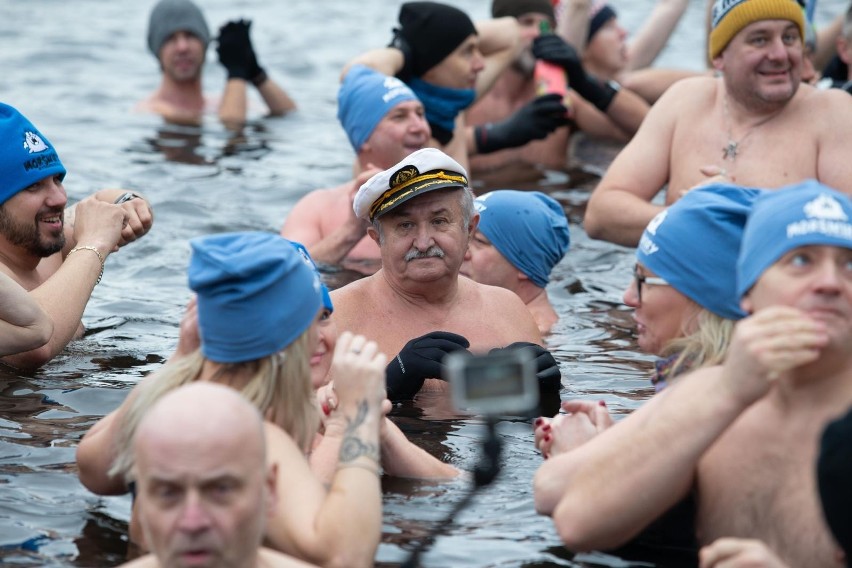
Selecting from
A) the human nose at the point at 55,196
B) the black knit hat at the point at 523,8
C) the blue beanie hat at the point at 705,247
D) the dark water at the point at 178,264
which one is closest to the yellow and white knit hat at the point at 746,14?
the dark water at the point at 178,264

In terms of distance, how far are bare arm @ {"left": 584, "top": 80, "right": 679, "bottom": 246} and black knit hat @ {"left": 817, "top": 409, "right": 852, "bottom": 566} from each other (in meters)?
4.52

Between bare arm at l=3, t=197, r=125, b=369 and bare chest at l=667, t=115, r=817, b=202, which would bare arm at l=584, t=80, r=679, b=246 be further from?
bare arm at l=3, t=197, r=125, b=369

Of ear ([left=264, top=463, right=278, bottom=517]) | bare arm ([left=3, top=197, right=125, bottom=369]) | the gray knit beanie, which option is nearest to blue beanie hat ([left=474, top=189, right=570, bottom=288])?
bare arm ([left=3, top=197, right=125, bottom=369])

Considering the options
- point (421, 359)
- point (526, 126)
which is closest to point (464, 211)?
point (421, 359)

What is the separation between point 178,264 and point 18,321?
342 cm

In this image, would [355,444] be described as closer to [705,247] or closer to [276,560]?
[276,560]

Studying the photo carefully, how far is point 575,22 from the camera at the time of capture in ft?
43.9

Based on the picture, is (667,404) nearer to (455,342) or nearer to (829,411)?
(829,411)

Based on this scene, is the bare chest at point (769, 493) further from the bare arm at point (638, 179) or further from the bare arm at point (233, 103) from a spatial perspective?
the bare arm at point (233, 103)

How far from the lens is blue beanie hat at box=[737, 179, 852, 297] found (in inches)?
156

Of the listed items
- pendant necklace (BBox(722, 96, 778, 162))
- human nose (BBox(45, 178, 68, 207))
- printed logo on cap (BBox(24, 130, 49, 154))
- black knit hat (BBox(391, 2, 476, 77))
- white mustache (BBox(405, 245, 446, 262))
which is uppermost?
black knit hat (BBox(391, 2, 476, 77))

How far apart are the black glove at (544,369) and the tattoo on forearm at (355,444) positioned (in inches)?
89.0

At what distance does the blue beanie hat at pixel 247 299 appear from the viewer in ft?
13.9

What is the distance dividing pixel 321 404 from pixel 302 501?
1.25 metres
